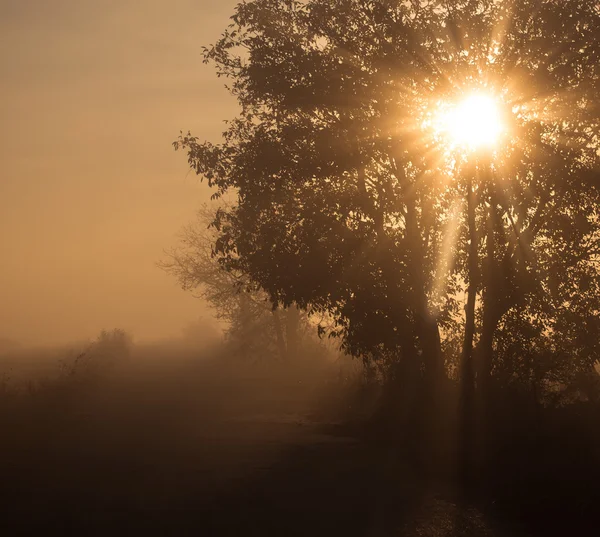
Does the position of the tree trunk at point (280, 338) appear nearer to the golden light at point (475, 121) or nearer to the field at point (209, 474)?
the field at point (209, 474)

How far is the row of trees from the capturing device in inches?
786

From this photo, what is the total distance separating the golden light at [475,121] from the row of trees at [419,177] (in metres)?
0.30

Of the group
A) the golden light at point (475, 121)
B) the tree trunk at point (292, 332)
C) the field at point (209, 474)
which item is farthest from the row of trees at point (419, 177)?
the tree trunk at point (292, 332)

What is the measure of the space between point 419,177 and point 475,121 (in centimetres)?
282

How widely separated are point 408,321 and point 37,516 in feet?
42.3

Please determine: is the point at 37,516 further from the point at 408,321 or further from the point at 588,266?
the point at 588,266

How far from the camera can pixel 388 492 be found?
45.8 feet

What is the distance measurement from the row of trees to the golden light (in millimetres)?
301

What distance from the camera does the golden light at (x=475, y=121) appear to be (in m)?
19.7

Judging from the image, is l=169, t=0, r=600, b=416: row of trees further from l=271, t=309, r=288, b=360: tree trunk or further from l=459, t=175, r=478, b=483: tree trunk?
l=271, t=309, r=288, b=360: tree trunk

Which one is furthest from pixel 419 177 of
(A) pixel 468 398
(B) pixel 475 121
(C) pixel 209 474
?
(C) pixel 209 474

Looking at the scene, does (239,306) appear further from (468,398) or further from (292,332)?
(468,398)

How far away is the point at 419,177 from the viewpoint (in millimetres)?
22188

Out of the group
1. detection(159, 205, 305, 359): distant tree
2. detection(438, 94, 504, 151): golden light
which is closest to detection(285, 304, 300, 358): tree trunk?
detection(159, 205, 305, 359): distant tree
